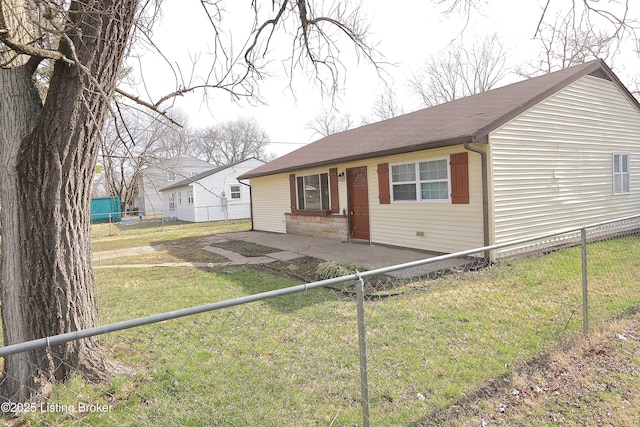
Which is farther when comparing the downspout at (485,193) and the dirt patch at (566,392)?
the downspout at (485,193)

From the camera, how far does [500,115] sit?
775cm

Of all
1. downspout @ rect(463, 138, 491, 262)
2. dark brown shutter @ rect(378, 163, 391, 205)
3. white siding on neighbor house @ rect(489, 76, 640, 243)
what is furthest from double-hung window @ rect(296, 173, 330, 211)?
white siding on neighbor house @ rect(489, 76, 640, 243)

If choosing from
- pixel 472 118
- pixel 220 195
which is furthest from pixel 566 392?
pixel 220 195

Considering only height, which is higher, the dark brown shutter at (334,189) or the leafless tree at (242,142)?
the leafless tree at (242,142)

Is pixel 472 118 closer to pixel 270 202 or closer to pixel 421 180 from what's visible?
pixel 421 180

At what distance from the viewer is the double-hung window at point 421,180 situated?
8.55m

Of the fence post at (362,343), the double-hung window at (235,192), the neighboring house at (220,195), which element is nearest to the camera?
the fence post at (362,343)

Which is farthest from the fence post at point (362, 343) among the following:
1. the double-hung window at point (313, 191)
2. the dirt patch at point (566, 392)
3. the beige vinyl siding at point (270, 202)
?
the beige vinyl siding at point (270, 202)

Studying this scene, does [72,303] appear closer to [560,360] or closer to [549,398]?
[549,398]

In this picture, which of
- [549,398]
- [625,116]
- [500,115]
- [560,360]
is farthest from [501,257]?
[625,116]

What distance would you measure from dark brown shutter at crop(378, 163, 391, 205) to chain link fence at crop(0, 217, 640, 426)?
3.80 meters

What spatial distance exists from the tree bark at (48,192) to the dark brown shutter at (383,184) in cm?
767

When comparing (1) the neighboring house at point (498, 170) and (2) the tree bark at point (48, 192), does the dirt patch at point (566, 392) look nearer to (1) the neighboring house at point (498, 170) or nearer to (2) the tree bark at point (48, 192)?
(2) the tree bark at point (48, 192)

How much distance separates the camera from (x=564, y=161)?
9.16m
